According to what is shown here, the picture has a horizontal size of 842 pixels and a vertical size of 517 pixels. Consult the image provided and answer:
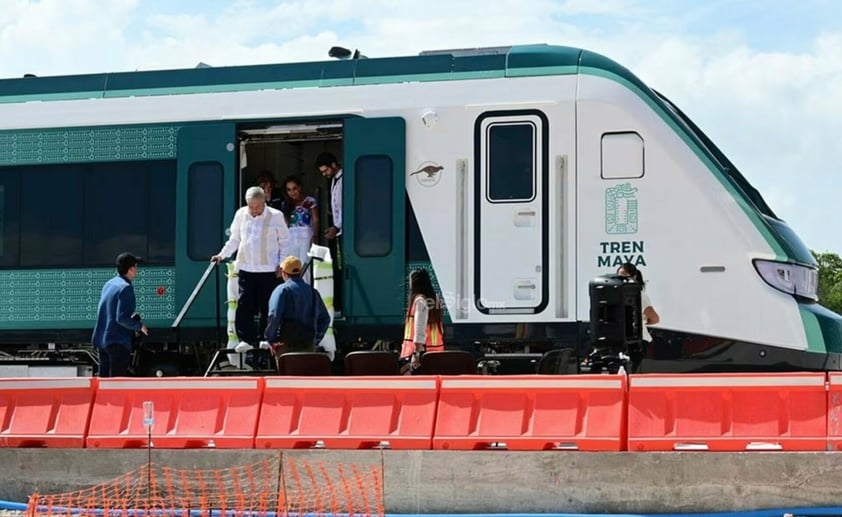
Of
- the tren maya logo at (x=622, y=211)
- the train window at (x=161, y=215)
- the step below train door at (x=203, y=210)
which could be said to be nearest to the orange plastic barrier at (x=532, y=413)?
the tren maya logo at (x=622, y=211)

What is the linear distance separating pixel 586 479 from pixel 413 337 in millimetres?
3222

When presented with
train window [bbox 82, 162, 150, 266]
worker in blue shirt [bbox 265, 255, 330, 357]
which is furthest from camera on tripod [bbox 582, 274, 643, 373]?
train window [bbox 82, 162, 150, 266]

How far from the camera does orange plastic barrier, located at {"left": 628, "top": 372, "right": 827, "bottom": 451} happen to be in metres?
8.41

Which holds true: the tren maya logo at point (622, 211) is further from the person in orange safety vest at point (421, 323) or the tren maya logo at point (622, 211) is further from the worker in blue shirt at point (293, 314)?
the worker in blue shirt at point (293, 314)

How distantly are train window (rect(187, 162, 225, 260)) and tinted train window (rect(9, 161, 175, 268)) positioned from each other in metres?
0.22

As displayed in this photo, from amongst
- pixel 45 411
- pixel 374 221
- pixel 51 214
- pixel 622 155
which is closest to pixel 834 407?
pixel 622 155

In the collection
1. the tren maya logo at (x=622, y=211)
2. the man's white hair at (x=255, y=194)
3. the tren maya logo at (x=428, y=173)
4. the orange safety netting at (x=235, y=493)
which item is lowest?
the orange safety netting at (x=235, y=493)

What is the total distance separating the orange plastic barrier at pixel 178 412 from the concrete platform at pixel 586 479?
22 cm

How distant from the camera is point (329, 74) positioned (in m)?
12.5

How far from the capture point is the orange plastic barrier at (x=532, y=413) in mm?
8750

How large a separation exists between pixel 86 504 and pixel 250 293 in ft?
10.9

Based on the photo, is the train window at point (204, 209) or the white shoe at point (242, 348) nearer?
the white shoe at point (242, 348)

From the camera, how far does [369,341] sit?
40.1ft

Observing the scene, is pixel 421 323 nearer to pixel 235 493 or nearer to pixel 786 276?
pixel 235 493
